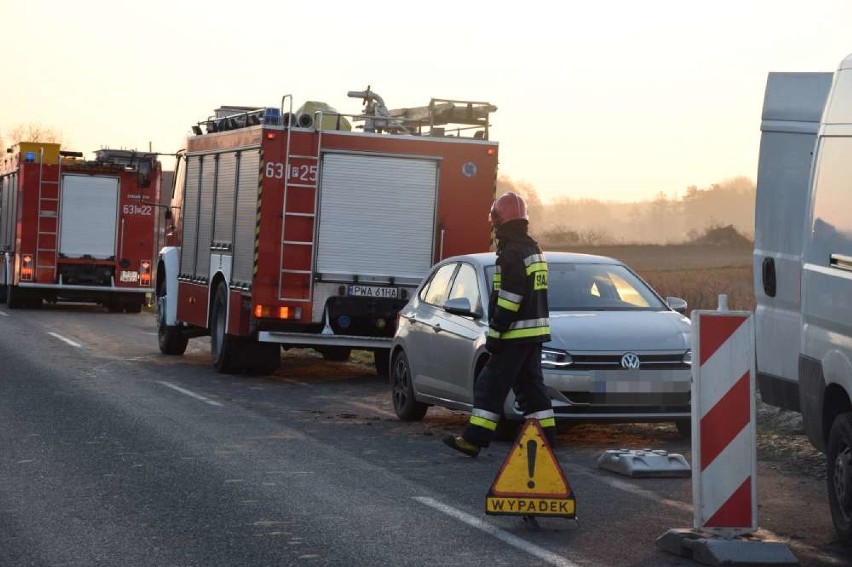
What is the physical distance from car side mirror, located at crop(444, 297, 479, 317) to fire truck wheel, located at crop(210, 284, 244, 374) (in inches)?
257


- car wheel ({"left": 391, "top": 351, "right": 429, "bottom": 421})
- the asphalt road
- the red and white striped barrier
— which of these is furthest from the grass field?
the red and white striped barrier

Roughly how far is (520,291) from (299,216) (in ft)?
27.0

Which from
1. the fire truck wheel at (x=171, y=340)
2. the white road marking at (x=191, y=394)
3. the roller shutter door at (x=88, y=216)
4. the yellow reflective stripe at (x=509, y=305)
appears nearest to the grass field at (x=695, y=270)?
the fire truck wheel at (x=171, y=340)

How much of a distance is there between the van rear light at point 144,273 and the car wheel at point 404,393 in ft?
67.8

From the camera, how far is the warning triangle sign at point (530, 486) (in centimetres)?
818

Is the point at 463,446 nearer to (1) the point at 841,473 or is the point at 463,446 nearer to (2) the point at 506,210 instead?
(2) the point at 506,210

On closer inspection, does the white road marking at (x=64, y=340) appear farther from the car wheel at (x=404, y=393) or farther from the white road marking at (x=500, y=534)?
the white road marking at (x=500, y=534)

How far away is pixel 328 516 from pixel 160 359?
41.7ft

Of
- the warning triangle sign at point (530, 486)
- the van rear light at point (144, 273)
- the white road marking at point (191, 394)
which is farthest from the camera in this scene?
the van rear light at point (144, 273)

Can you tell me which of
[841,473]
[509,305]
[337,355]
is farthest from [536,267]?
[337,355]

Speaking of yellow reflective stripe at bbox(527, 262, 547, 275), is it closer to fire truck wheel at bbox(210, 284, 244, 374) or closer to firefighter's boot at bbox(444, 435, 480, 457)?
firefighter's boot at bbox(444, 435, 480, 457)

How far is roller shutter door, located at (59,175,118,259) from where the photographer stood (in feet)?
110

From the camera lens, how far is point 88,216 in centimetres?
3359

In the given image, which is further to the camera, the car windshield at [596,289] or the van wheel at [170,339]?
the van wheel at [170,339]
